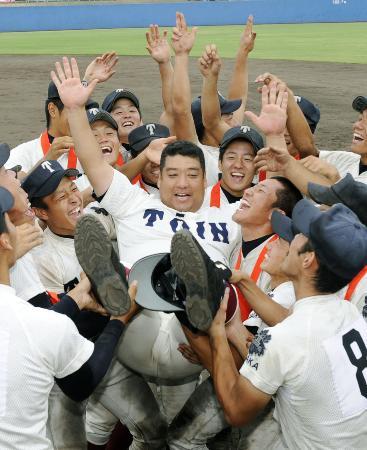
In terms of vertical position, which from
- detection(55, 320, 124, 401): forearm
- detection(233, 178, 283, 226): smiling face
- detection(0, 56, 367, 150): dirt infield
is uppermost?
detection(233, 178, 283, 226): smiling face

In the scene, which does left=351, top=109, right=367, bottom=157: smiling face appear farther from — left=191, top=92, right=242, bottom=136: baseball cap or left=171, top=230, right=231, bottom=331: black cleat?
left=171, top=230, right=231, bottom=331: black cleat

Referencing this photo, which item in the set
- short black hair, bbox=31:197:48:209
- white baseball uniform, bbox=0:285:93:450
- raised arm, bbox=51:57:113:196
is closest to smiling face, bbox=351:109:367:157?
raised arm, bbox=51:57:113:196

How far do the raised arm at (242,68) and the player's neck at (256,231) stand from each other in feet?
9.20

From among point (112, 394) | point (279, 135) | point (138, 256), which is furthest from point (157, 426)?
point (279, 135)

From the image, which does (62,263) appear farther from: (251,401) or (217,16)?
(217,16)

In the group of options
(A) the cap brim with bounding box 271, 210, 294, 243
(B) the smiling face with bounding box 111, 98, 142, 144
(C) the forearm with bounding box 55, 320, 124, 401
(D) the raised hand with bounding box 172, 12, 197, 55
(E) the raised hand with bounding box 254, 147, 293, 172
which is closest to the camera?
(C) the forearm with bounding box 55, 320, 124, 401

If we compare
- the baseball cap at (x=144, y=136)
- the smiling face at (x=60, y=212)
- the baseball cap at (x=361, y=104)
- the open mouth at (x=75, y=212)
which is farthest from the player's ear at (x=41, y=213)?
the baseball cap at (x=361, y=104)

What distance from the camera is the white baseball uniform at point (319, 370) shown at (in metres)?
2.81

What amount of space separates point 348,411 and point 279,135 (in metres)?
2.60

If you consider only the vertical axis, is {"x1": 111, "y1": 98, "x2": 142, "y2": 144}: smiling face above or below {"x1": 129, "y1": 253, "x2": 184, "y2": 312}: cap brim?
above

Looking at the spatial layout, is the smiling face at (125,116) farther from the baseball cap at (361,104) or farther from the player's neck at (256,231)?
the player's neck at (256,231)

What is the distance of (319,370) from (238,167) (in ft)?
9.15

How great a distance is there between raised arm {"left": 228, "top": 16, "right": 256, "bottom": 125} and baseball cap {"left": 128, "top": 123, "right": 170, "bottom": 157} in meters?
1.33

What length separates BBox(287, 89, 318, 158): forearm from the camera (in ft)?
18.8
